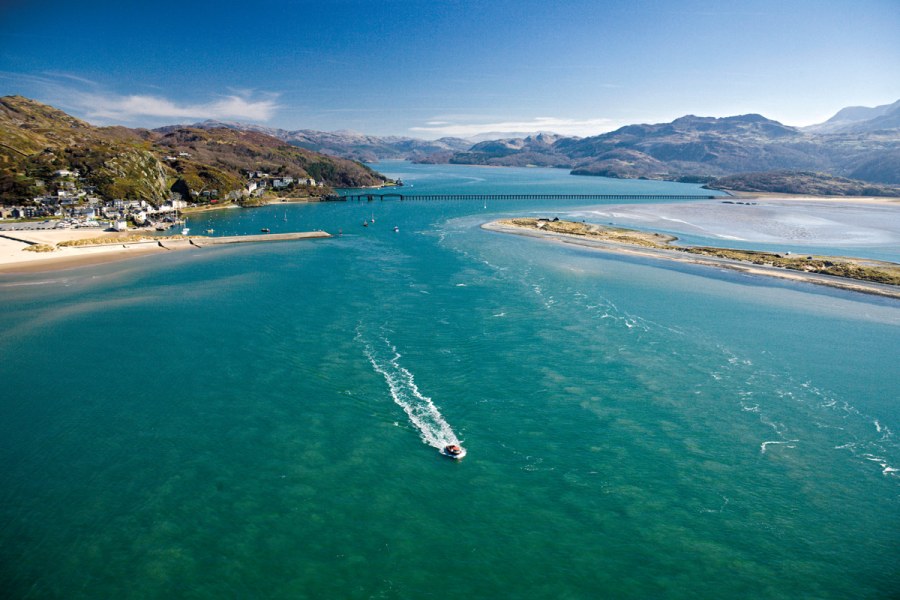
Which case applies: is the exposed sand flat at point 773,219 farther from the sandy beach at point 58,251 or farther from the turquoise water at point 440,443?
the sandy beach at point 58,251

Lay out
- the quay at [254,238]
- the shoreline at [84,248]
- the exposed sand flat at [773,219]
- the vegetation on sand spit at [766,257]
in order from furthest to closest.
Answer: the exposed sand flat at [773,219]
the quay at [254,238]
the shoreline at [84,248]
the vegetation on sand spit at [766,257]

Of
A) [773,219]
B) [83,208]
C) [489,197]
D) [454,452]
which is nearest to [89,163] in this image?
[83,208]

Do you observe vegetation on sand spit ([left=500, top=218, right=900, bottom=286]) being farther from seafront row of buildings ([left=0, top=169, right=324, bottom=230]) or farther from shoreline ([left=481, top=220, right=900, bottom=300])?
seafront row of buildings ([left=0, top=169, right=324, bottom=230])

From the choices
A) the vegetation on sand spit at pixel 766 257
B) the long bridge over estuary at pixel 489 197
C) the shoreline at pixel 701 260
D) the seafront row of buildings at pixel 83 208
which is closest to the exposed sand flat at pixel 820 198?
the long bridge over estuary at pixel 489 197

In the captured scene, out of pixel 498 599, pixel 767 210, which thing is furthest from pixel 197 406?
pixel 767 210

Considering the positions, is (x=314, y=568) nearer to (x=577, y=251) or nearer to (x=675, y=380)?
(x=675, y=380)

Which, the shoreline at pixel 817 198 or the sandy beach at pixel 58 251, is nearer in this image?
the sandy beach at pixel 58 251

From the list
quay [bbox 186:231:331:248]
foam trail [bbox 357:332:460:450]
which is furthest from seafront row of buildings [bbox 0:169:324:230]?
foam trail [bbox 357:332:460:450]
